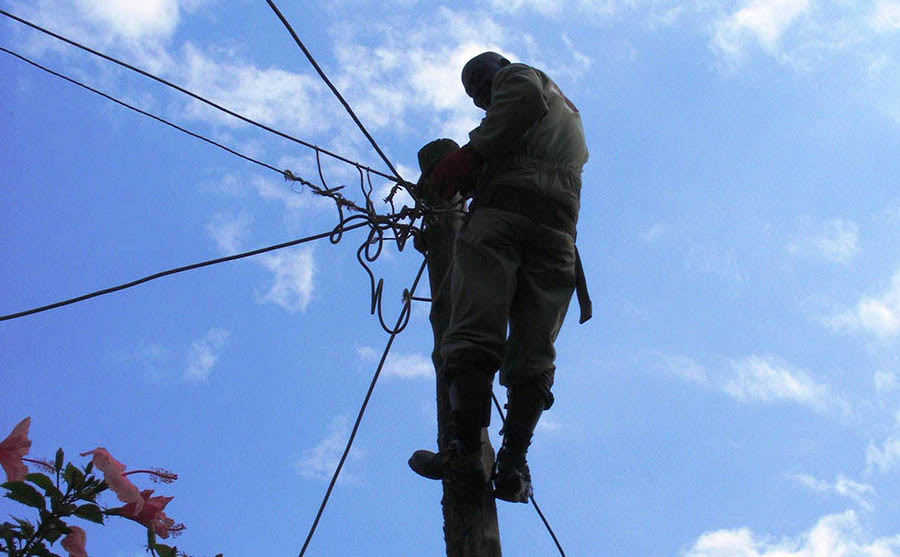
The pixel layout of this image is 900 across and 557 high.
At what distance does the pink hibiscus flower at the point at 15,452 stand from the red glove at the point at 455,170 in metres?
1.47

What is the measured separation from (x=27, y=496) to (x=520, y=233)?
5.04ft

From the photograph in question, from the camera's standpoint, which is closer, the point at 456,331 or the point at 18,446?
the point at 18,446

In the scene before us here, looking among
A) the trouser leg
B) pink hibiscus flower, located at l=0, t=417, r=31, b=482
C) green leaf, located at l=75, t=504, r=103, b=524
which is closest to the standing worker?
the trouser leg

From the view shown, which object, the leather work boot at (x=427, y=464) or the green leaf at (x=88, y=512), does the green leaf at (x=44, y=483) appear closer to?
the green leaf at (x=88, y=512)

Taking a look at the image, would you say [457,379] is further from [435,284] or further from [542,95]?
[542,95]

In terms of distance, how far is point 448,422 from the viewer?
288 centimetres

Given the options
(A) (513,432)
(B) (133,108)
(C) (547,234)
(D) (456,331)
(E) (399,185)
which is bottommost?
→ (A) (513,432)

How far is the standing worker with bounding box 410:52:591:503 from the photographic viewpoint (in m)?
2.69

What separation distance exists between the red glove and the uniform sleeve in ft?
0.10

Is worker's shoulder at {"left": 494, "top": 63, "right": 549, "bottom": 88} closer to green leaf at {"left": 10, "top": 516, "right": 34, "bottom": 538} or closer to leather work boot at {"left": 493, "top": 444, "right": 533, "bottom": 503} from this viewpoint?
leather work boot at {"left": 493, "top": 444, "right": 533, "bottom": 503}

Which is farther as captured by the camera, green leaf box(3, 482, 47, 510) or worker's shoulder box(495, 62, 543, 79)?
worker's shoulder box(495, 62, 543, 79)

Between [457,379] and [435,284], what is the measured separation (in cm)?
54

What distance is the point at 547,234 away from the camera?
288 centimetres

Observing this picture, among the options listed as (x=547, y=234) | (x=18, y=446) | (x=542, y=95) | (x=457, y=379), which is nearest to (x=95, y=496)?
(x=18, y=446)
